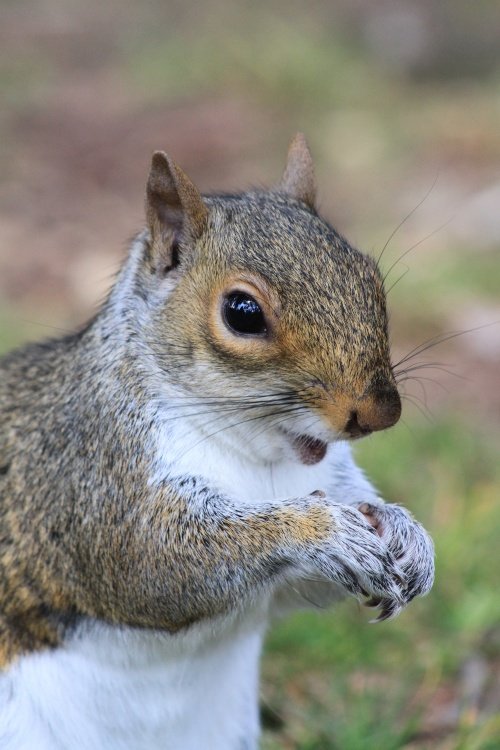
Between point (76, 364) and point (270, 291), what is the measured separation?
0.61 m

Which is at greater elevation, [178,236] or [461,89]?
[461,89]

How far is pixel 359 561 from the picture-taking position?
2.14m

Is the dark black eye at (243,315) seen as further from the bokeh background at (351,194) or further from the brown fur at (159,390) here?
the bokeh background at (351,194)

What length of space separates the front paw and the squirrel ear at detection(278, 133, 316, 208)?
74cm

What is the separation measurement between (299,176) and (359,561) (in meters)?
0.95

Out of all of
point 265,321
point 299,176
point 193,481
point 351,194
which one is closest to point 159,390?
point 193,481

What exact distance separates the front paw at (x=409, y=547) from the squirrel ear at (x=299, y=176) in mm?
737

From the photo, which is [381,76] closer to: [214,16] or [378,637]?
[214,16]

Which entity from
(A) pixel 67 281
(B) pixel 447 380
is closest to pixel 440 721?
(B) pixel 447 380

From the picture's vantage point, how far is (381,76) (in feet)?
29.6

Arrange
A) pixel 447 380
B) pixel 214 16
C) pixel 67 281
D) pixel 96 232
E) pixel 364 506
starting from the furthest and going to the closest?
pixel 214 16, pixel 96 232, pixel 67 281, pixel 447 380, pixel 364 506

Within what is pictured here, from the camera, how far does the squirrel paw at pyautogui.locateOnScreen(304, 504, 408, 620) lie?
214 cm

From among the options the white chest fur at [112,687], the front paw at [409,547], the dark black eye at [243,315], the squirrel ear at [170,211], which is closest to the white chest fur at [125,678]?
the white chest fur at [112,687]

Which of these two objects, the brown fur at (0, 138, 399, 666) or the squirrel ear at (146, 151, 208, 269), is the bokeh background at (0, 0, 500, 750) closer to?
the brown fur at (0, 138, 399, 666)
